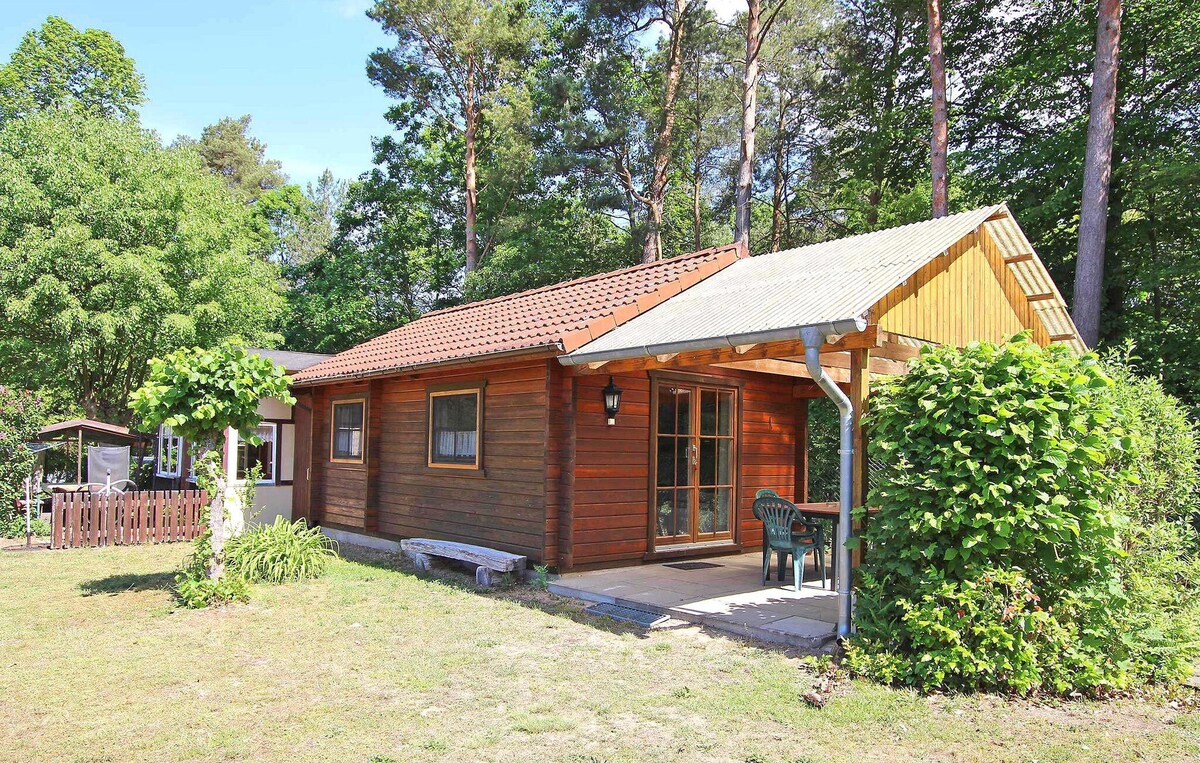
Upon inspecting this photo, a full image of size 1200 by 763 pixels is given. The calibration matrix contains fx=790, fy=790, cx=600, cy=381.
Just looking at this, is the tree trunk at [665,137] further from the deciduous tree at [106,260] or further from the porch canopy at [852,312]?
the porch canopy at [852,312]

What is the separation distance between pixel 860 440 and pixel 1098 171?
8.78m

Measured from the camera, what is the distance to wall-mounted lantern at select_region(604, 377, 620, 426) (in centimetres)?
802

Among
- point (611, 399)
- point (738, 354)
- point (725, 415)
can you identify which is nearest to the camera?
point (738, 354)

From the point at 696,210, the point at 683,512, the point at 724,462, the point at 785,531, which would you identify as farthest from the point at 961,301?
the point at 696,210

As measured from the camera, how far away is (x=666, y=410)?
29.1 feet

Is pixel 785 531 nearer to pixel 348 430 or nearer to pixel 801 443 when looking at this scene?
pixel 801 443

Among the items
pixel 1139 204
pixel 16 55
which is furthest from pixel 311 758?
pixel 16 55

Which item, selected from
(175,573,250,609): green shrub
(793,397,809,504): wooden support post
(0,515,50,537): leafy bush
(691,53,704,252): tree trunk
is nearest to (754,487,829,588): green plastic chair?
(793,397,809,504): wooden support post

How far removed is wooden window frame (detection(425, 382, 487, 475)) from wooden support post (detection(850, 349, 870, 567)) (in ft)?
14.6

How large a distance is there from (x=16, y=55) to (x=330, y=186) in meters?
19.1

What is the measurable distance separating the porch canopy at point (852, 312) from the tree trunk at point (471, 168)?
15294mm

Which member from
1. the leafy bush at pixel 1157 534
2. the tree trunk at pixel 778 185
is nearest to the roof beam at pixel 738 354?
the leafy bush at pixel 1157 534

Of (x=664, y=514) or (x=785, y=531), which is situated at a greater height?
(x=785, y=531)

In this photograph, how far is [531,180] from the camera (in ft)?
70.2
